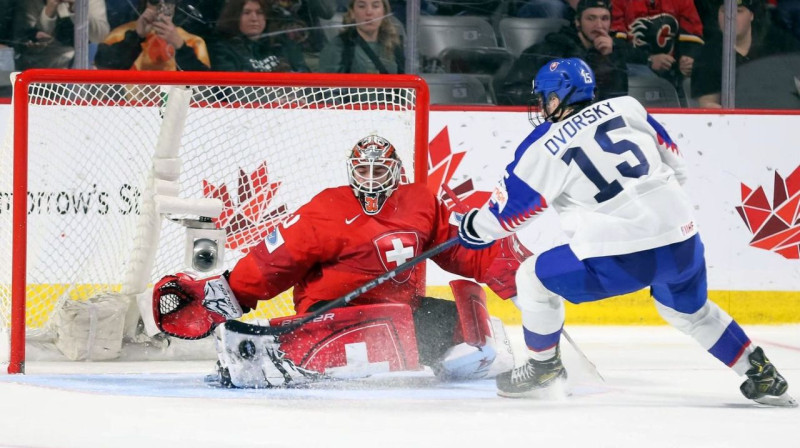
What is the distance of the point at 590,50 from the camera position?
208 inches

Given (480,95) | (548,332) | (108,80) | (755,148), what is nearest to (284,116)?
(108,80)

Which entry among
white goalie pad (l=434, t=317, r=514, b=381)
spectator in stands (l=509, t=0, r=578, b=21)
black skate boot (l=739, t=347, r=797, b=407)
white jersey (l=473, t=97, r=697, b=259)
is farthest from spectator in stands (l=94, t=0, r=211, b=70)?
black skate boot (l=739, t=347, r=797, b=407)

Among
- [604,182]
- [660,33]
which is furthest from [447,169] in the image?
[604,182]

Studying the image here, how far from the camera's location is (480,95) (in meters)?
5.18

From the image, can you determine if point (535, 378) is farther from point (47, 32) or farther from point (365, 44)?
point (47, 32)

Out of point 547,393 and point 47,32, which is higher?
point 47,32

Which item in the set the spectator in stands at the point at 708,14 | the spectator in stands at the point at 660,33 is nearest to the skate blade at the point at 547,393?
the spectator in stands at the point at 660,33

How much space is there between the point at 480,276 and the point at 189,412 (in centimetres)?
116

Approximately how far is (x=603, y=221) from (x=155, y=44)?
8.55 feet

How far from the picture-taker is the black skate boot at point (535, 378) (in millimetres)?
3332

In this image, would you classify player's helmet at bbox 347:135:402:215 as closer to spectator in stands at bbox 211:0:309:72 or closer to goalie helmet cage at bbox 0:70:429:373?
goalie helmet cage at bbox 0:70:429:373

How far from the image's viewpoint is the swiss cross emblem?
11.9ft

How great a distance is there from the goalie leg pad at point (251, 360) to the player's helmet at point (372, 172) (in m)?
0.51

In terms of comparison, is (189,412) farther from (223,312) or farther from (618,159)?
(618,159)
